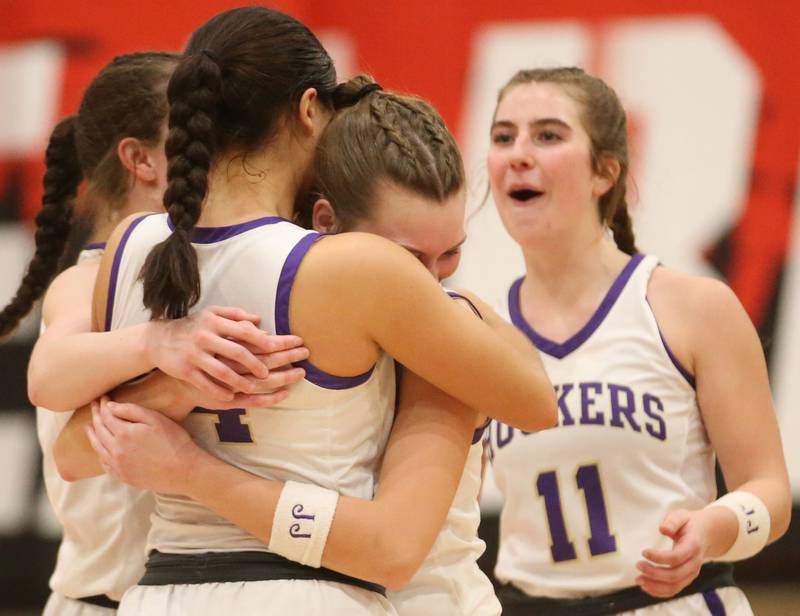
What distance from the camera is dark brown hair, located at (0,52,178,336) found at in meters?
2.49

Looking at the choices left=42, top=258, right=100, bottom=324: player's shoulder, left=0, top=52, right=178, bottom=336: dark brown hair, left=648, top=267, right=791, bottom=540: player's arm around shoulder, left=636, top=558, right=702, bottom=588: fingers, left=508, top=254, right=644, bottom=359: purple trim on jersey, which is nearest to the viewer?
left=42, top=258, right=100, bottom=324: player's shoulder

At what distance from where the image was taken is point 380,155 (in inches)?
69.9

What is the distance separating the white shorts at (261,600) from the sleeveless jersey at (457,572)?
0.42 feet

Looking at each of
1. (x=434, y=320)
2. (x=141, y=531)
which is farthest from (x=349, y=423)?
(x=141, y=531)

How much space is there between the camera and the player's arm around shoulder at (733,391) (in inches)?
103

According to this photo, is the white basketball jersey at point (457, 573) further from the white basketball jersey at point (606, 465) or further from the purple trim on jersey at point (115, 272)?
the white basketball jersey at point (606, 465)

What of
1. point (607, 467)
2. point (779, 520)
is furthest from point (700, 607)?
point (607, 467)

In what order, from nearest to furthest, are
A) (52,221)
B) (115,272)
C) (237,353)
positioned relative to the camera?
(237,353)
(115,272)
(52,221)

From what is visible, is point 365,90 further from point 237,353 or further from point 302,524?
point 302,524

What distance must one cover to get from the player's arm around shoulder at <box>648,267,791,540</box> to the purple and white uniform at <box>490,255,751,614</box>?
6 cm

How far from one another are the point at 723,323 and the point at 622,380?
28 centimetres

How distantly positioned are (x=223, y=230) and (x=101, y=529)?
1.00m

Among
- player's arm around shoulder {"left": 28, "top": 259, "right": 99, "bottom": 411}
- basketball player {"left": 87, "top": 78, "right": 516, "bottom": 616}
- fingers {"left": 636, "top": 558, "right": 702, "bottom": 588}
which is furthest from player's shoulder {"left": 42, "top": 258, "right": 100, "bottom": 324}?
fingers {"left": 636, "top": 558, "right": 702, "bottom": 588}

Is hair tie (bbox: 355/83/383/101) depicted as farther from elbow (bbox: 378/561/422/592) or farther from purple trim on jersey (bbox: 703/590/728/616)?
purple trim on jersey (bbox: 703/590/728/616)
